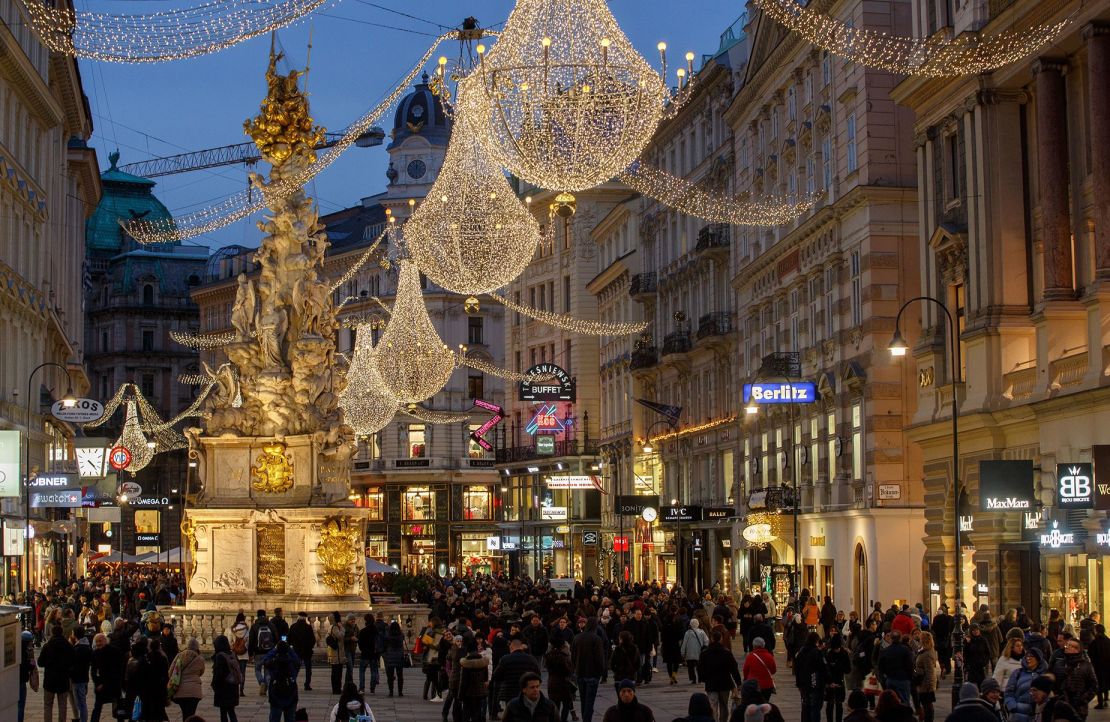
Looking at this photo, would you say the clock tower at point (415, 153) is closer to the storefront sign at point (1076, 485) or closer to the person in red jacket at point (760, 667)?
the storefront sign at point (1076, 485)

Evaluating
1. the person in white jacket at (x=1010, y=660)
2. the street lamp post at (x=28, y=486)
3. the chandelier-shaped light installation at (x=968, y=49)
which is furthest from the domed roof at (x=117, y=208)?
the person in white jacket at (x=1010, y=660)

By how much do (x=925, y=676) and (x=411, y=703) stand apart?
9.87 m

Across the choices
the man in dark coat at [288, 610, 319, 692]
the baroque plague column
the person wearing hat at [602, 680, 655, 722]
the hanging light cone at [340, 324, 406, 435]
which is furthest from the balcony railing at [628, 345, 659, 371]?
the person wearing hat at [602, 680, 655, 722]

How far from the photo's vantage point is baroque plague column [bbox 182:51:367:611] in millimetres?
40125

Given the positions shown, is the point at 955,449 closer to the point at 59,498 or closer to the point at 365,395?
the point at 59,498

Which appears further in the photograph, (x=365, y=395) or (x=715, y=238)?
(x=365, y=395)

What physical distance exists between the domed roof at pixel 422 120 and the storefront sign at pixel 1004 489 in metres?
91.0

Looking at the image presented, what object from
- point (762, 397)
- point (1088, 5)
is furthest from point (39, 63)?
point (1088, 5)

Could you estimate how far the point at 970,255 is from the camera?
42.9 meters

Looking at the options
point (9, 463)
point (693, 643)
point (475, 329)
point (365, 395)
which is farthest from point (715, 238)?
point (475, 329)

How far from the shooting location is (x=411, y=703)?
33688 millimetres

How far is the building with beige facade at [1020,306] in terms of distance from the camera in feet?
120

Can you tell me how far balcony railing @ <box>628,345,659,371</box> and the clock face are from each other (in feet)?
134

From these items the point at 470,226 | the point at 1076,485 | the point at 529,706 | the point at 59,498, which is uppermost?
the point at 470,226
